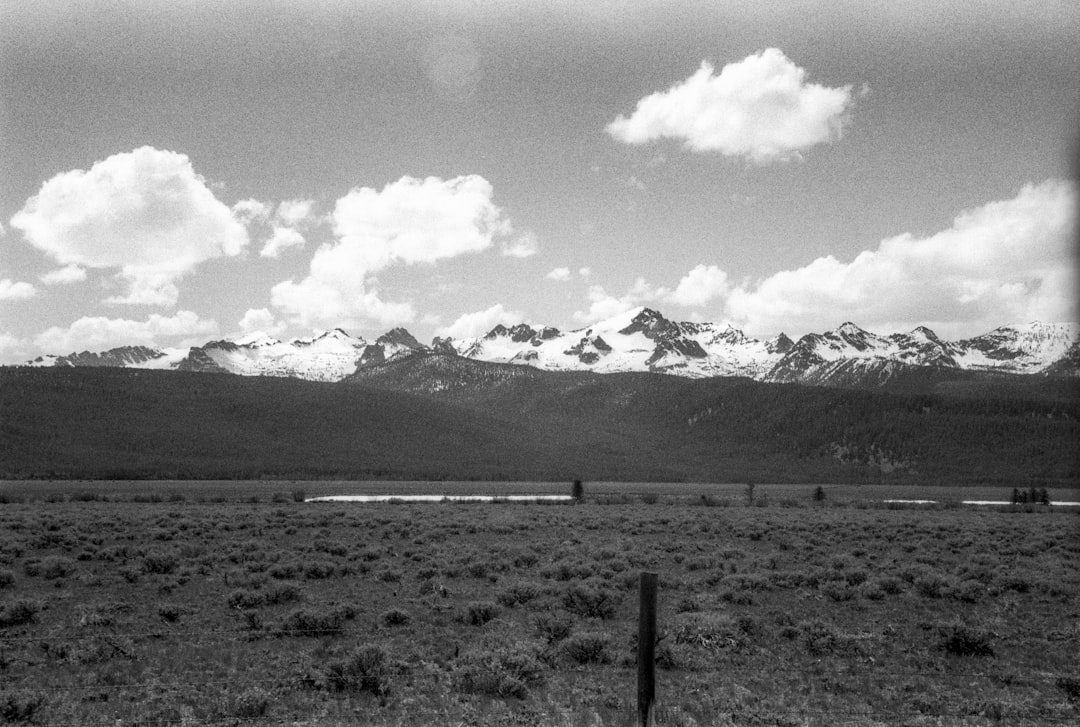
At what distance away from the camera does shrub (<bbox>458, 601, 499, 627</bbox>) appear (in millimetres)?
15586

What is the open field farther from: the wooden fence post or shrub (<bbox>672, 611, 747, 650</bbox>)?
the wooden fence post

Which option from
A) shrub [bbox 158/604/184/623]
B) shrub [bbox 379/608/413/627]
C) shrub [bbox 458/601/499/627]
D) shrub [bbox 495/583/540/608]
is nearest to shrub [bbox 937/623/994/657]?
shrub [bbox 495/583/540/608]

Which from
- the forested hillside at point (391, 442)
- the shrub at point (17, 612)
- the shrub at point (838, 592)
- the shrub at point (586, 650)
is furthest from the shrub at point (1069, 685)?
the forested hillside at point (391, 442)

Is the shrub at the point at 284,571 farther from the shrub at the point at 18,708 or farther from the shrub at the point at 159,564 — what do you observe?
the shrub at the point at 18,708

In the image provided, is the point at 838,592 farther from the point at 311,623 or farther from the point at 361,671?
the point at 311,623

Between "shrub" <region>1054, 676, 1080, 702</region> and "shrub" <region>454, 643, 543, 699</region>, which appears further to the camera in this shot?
"shrub" <region>1054, 676, 1080, 702</region>

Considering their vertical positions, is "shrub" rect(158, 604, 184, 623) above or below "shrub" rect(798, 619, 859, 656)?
below

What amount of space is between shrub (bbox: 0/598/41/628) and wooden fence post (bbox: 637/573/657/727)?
13046 millimetres

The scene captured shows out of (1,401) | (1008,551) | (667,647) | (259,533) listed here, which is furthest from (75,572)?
(1,401)

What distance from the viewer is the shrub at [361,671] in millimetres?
11250

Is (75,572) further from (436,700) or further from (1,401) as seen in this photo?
(1,401)

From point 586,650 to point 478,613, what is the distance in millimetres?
3323

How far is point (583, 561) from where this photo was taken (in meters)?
22.3

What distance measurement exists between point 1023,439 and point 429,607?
648 ft
